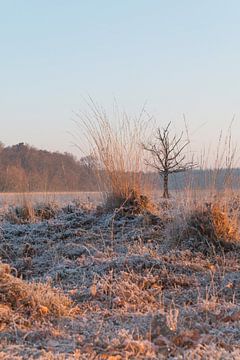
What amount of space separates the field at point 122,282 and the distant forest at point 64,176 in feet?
0.99

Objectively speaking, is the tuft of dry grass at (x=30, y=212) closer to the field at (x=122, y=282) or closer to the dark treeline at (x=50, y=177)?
the field at (x=122, y=282)

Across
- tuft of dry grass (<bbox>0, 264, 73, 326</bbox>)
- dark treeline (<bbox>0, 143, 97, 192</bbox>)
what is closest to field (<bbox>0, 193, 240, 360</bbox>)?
tuft of dry grass (<bbox>0, 264, 73, 326</bbox>)

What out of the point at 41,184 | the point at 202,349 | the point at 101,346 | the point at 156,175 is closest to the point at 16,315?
the point at 101,346

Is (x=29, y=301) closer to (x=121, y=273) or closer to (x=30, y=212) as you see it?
(x=121, y=273)

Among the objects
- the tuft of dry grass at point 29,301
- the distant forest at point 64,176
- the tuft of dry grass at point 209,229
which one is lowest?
the tuft of dry grass at point 29,301

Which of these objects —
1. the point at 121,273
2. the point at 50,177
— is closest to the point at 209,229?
the point at 121,273

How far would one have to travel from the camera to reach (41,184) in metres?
12.0

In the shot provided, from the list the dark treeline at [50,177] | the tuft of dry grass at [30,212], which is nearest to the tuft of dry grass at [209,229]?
the dark treeline at [50,177]

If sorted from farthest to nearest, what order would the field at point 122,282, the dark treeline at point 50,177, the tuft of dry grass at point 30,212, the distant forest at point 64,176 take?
the dark treeline at point 50,177
the tuft of dry grass at point 30,212
the distant forest at point 64,176
the field at point 122,282

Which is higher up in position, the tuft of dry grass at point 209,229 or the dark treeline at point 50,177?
the dark treeline at point 50,177

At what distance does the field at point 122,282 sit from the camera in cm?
354

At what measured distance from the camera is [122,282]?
16.3ft

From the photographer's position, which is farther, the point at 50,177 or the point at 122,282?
the point at 50,177

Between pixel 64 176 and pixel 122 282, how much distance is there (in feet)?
24.4
